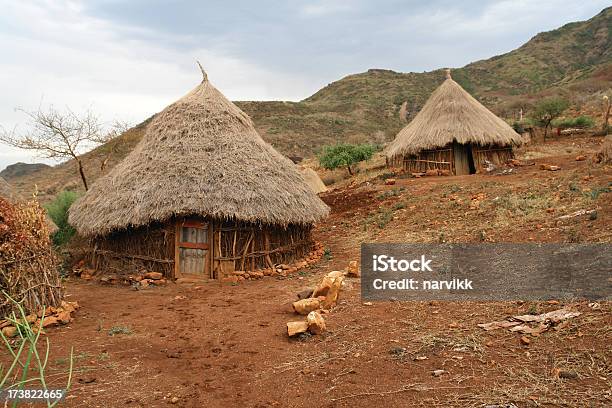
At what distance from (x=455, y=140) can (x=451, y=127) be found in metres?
0.48

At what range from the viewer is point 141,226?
31.0 feet

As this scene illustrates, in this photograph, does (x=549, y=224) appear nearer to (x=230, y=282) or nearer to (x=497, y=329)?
(x=497, y=329)

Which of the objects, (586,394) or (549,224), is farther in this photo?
(549,224)

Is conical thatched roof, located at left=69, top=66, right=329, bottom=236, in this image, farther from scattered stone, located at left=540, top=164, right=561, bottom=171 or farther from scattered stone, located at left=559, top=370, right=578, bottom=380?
scattered stone, located at left=540, top=164, right=561, bottom=171

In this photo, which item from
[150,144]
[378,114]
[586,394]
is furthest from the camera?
[378,114]

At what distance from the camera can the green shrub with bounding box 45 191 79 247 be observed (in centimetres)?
1207

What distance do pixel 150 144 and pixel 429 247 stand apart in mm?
6327

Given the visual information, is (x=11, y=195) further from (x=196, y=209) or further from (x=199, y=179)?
(x=196, y=209)

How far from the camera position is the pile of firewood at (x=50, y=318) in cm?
595

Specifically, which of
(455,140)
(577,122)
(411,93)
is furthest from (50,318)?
(411,93)

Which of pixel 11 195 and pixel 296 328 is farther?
pixel 11 195

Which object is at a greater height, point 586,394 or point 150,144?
point 150,144

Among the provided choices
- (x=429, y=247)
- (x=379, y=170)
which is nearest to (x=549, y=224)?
(x=429, y=247)

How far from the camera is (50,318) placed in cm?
641
